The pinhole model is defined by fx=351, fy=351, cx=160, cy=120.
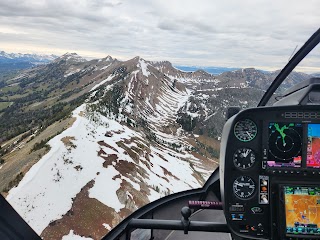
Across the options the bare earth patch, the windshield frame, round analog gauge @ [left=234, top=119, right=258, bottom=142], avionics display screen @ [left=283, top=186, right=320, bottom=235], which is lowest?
the bare earth patch

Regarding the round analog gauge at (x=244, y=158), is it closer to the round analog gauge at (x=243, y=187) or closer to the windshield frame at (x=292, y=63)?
the round analog gauge at (x=243, y=187)

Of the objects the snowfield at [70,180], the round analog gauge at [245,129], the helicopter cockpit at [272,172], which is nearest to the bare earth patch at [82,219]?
the snowfield at [70,180]

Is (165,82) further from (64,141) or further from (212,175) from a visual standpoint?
(212,175)

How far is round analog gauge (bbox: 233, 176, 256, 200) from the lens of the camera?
9.73 ft

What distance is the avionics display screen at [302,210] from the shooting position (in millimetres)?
2758

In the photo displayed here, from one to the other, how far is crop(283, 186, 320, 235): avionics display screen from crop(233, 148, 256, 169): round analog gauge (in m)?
0.38

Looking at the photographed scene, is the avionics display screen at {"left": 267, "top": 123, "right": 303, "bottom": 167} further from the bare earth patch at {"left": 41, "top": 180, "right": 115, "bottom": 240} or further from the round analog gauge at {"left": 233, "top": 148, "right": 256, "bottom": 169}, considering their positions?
the bare earth patch at {"left": 41, "top": 180, "right": 115, "bottom": 240}

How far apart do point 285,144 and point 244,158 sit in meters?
0.37

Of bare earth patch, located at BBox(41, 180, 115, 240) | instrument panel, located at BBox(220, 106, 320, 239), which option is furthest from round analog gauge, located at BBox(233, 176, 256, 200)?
bare earth patch, located at BBox(41, 180, 115, 240)

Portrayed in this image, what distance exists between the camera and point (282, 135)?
120 inches

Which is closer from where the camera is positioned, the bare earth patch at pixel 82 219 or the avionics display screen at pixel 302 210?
the avionics display screen at pixel 302 210

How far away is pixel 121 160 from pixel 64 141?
18.9 ft

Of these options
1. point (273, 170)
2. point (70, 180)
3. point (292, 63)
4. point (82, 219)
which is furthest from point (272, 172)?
point (70, 180)

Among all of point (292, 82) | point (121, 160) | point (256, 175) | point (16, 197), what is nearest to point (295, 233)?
point (256, 175)
